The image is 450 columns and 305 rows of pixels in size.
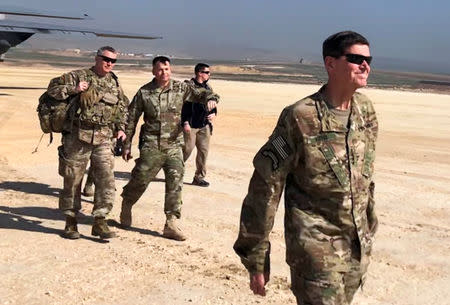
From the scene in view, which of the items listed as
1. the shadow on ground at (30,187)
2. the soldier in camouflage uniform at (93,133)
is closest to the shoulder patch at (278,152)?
the soldier in camouflage uniform at (93,133)

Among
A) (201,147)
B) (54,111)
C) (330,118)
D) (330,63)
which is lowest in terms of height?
(201,147)

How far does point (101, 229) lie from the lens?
243 inches

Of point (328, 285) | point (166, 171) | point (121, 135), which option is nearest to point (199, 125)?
point (166, 171)

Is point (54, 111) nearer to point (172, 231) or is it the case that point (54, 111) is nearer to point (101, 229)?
point (101, 229)

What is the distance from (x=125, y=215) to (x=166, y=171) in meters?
0.83

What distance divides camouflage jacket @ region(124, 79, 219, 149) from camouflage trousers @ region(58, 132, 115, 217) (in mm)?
461

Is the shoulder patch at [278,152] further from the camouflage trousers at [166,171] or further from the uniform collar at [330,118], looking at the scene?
the camouflage trousers at [166,171]

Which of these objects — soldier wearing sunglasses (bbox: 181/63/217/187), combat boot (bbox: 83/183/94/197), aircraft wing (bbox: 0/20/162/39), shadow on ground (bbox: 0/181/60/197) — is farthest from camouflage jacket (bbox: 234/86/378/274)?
aircraft wing (bbox: 0/20/162/39)

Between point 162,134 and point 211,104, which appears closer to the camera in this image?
point 162,134

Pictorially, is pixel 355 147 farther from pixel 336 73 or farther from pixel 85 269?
pixel 85 269

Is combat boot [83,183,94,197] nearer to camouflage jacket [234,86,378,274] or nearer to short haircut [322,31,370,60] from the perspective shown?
camouflage jacket [234,86,378,274]

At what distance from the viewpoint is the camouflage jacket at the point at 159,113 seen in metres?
6.30

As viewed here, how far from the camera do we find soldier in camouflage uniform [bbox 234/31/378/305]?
272 centimetres

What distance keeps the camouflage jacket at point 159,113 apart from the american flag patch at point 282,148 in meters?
3.69
